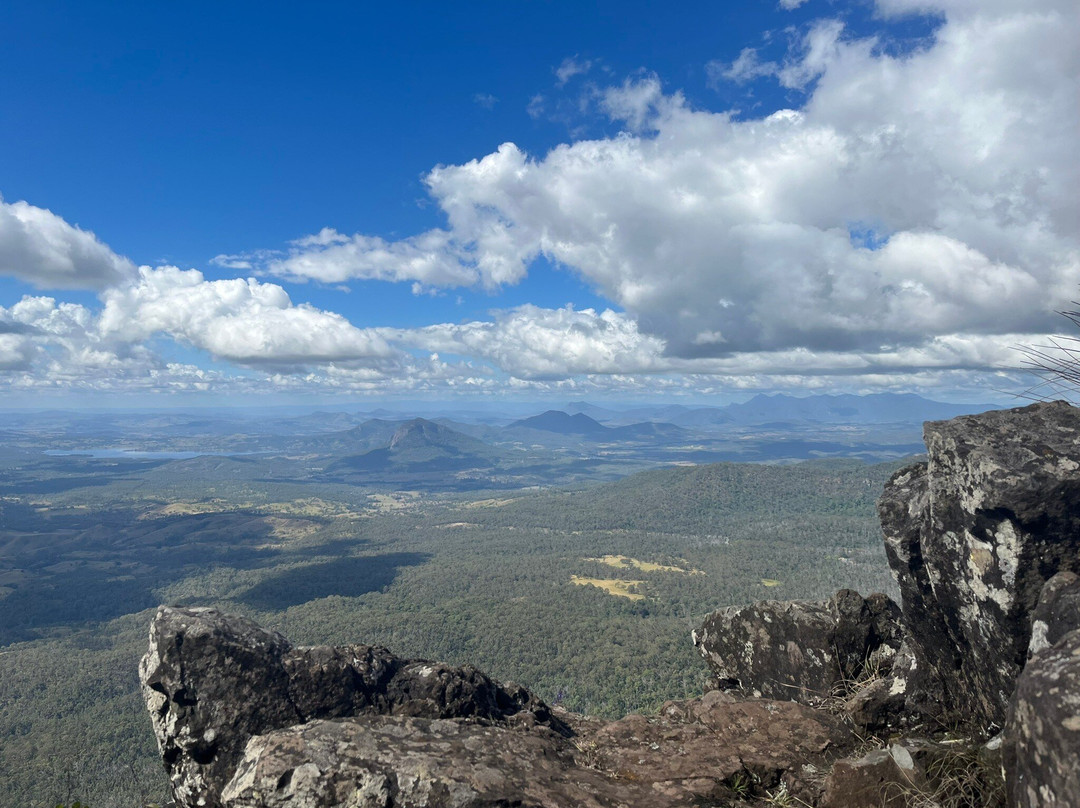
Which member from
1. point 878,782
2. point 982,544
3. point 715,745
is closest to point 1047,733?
point 878,782

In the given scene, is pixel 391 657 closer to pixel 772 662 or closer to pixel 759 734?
pixel 759 734

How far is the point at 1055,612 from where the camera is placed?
244 inches

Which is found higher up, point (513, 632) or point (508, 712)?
point (508, 712)

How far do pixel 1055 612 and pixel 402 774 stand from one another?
343 inches

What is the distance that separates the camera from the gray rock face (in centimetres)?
702

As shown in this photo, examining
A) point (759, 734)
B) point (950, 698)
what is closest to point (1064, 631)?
point (950, 698)

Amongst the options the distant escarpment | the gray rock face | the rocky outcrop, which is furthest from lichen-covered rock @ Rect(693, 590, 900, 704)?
the gray rock face

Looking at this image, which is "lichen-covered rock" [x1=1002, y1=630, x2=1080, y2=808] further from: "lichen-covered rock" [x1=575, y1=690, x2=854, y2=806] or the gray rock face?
"lichen-covered rock" [x1=575, y1=690, x2=854, y2=806]

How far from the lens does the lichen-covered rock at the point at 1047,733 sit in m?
4.27

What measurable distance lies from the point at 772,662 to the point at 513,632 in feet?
472

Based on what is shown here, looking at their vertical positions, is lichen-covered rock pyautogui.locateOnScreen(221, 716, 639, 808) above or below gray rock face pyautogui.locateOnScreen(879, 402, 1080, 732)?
below

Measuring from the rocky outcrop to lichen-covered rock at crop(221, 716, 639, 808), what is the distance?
0.02 metres

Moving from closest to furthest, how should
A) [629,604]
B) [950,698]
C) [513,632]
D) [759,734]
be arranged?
[950,698] < [759,734] < [513,632] < [629,604]

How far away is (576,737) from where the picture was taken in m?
11.5
